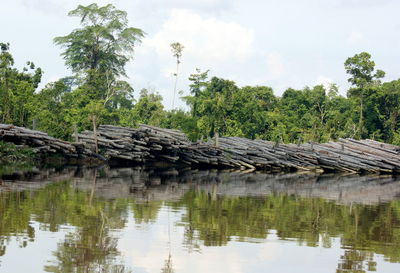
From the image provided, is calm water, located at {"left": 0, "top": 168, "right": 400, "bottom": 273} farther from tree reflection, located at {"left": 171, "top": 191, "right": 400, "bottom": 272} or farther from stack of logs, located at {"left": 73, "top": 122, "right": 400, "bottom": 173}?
stack of logs, located at {"left": 73, "top": 122, "right": 400, "bottom": 173}

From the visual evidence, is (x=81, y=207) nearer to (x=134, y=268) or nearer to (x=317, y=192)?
(x=134, y=268)

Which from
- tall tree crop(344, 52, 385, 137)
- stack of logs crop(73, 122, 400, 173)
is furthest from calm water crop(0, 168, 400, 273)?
tall tree crop(344, 52, 385, 137)

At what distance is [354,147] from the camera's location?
3553 centimetres

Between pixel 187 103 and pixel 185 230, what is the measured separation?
122ft

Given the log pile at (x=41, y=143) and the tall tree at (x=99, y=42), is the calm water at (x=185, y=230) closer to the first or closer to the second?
the log pile at (x=41, y=143)

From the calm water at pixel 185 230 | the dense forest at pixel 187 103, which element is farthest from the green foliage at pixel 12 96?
the calm water at pixel 185 230

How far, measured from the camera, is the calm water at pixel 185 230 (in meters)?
8.52

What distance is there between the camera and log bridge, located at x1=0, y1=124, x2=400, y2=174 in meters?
31.4

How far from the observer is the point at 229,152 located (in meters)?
34.2

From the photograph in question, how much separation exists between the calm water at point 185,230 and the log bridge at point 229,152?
38.1 feet

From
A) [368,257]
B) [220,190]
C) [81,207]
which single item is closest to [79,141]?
[220,190]

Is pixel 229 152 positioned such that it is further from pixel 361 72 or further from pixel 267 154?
pixel 361 72

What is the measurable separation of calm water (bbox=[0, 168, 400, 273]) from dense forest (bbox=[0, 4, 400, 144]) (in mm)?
15746

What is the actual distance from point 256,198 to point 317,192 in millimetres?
4100
